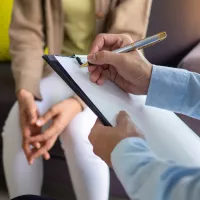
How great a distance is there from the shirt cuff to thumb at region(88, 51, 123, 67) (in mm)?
80

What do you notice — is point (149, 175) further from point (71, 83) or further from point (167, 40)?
point (167, 40)

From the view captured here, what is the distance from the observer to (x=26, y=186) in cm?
109

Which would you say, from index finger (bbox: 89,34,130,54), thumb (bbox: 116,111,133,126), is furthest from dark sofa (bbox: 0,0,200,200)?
thumb (bbox: 116,111,133,126)

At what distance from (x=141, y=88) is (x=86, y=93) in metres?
0.14

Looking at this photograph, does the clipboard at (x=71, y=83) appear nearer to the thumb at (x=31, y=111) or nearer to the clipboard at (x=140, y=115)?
the clipboard at (x=140, y=115)

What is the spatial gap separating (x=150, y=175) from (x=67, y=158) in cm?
57

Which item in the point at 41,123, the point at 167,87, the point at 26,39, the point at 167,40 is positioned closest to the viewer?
the point at 167,87

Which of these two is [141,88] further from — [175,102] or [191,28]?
[191,28]

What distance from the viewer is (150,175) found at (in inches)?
21.1

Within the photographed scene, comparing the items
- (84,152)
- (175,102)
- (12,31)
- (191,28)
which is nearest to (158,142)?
(175,102)

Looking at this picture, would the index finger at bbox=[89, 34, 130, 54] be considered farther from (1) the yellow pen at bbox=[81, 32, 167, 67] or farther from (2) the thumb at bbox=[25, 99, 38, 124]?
(2) the thumb at bbox=[25, 99, 38, 124]

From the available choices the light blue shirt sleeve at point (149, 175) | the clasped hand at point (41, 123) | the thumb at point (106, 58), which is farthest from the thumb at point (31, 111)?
the light blue shirt sleeve at point (149, 175)

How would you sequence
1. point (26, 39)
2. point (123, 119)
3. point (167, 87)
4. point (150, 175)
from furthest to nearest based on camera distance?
1. point (26, 39)
2. point (167, 87)
3. point (123, 119)
4. point (150, 175)

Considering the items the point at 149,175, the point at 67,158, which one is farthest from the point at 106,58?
the point at 67,158
